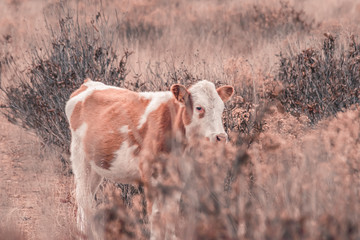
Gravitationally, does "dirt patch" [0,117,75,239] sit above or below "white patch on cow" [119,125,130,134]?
below

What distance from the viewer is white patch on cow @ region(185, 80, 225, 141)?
3557mm

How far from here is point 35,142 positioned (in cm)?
714

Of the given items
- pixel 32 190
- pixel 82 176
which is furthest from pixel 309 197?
pixel 32 190

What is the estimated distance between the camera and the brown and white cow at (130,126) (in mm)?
3623

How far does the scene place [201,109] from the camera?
3.63 meters

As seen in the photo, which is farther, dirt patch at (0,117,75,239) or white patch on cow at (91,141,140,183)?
A: dirt patch at (0,117,75,239)

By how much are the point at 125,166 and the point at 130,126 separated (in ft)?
0.97

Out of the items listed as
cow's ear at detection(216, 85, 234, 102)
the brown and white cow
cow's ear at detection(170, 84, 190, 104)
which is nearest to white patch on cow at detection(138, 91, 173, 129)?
the brown and white cow

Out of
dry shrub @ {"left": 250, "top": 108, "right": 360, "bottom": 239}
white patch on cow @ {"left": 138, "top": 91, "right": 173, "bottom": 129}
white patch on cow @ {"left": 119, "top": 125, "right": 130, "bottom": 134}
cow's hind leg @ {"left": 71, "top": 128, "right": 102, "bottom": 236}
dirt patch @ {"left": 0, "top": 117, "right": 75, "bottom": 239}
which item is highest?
dry shrub @ {"left": 250, "top": 108, "right": 360, "bottom": 239}

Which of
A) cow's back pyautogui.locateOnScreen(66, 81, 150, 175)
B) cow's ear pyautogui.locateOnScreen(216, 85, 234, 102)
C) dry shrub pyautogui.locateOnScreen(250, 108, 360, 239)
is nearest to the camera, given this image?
dry shrub pyautogui.locateOnScreen(250, 108, 360, 239)

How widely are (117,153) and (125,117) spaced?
280 millimetres

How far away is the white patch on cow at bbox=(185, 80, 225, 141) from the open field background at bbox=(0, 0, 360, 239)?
228 mm

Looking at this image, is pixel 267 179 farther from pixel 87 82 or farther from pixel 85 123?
pixel 87 82

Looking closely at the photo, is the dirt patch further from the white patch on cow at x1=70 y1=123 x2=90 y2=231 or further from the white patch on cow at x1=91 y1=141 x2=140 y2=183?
the white patch on cow at x1=91 y1=141 x2=140 y2=183
